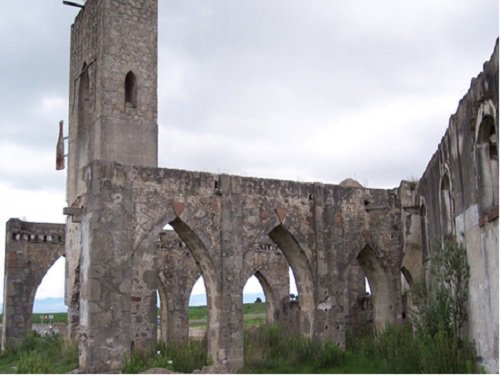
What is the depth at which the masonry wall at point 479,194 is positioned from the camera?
30.9ft

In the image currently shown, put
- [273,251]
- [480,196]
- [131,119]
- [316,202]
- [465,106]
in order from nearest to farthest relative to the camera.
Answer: [480,196], [465,106], [316,202], [131,119], [273,251]

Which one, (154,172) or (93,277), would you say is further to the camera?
(154,172)

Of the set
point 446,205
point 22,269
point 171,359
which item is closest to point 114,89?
point 22,269

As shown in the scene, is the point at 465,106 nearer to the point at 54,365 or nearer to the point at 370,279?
the point at 370,279

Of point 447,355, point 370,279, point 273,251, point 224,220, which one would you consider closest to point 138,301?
point 224,220

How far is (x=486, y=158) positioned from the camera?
32.6ft

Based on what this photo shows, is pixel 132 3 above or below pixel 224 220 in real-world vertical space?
above

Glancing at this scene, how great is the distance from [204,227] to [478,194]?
21.4ft

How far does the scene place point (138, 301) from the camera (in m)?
18.2

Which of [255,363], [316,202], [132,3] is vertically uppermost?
[132,3]

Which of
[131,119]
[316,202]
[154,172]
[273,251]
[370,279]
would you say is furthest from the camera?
[273,251]

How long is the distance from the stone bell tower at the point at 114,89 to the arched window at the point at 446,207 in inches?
369

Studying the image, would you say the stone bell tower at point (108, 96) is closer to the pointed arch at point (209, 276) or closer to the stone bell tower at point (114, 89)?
the stone bell tower at point (114, 89)

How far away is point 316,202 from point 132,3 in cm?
882
